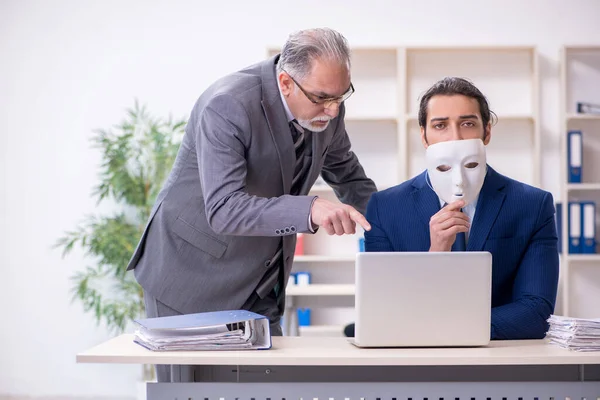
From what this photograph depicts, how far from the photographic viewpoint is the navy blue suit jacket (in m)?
1.90

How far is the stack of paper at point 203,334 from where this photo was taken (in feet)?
5.22

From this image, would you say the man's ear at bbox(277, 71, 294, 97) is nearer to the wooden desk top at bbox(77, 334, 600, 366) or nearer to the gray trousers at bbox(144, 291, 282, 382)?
the gray trousers at bbox(144, 291, 282, 382)

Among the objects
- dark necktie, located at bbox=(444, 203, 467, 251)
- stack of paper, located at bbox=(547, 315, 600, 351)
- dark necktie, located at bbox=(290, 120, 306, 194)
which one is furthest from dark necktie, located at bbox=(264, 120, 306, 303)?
stack of paper, located at bbox=(547, 315, 600, 351)

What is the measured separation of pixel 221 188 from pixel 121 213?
3.19 meters

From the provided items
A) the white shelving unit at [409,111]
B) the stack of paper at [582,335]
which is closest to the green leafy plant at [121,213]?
the white shelving unit at [409,111]

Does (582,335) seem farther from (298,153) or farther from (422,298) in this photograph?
(298,153)

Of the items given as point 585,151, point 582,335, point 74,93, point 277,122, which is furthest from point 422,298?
point 74,93

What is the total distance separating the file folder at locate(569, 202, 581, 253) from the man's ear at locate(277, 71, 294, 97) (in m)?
3.19

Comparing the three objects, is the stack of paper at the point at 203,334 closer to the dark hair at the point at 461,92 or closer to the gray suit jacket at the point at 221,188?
the gray suit jacket at the point at 221,188

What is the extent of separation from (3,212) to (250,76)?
361 cm

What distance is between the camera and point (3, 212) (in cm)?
512

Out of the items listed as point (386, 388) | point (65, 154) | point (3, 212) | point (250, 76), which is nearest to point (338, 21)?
point (65, 154)

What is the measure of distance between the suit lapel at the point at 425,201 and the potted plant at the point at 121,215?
9.01ft

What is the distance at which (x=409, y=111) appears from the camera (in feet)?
16.5
